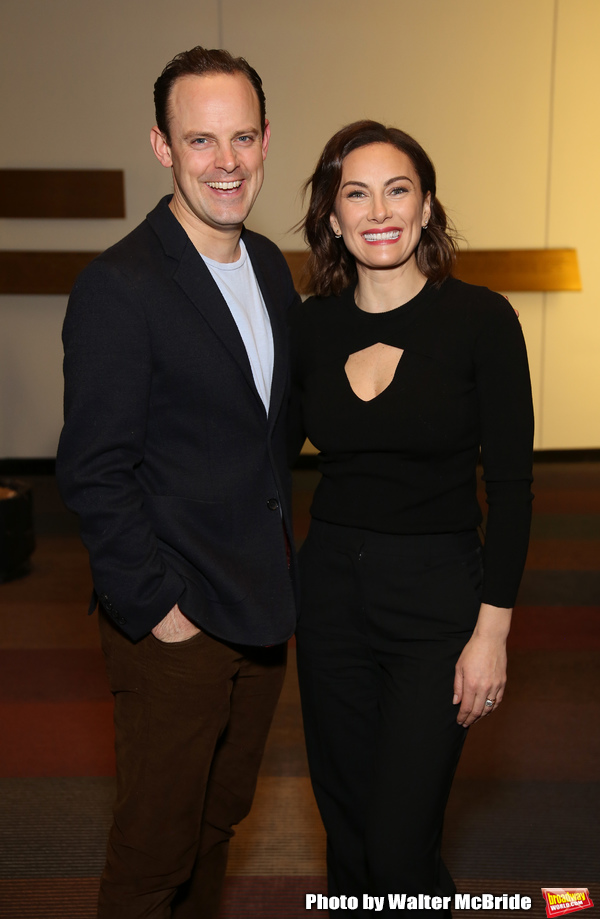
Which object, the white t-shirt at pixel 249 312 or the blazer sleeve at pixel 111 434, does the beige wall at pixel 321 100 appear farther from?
the blazer sleeve at pixel 111 434

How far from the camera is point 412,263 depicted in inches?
75.2

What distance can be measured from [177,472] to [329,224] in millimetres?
703

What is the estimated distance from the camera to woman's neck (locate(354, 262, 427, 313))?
1896 millimetres

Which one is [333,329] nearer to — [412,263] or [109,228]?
[412,263]

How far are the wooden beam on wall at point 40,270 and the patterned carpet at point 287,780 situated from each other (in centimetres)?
316

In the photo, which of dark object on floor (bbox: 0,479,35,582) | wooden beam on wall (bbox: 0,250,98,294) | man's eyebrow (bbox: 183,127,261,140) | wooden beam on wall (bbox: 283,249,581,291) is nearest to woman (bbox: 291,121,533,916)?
man's eyebrow (bbox: 183,127,261,140)

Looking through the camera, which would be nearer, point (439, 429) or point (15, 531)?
point (439, 429)

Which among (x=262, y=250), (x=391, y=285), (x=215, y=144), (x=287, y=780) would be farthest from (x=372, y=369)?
(x=287, y=780)

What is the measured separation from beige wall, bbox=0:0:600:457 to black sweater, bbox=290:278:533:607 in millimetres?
5329

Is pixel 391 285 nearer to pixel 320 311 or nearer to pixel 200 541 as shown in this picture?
pixel 320 311

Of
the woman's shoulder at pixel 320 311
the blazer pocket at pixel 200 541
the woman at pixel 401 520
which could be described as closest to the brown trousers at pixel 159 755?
the blazer pocket at pixel 200 541

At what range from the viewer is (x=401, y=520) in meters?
1.77

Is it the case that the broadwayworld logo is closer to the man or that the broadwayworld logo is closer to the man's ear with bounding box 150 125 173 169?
the man

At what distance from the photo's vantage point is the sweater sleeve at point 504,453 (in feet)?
5.62
